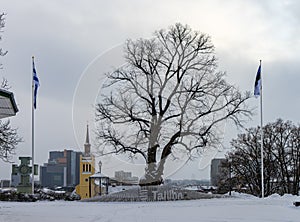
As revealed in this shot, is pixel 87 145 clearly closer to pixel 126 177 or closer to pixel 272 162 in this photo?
pixel 126 177

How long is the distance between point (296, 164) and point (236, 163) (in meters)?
5.65

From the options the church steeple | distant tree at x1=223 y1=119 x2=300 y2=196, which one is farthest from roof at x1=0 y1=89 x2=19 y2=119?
distant tree at x1=223 y1=119 x2=300 y2=196

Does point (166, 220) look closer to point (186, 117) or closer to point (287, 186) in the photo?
point (186, 117)

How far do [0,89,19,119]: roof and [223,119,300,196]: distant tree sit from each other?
107 feet

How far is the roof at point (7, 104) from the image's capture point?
14.2 metres

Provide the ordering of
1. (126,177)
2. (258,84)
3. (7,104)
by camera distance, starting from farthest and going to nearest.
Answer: (258,84) → (126,177) → (7,104)

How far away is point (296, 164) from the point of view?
4684cm

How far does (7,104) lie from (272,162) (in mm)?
35917

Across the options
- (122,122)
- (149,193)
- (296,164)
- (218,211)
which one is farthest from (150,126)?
(296,164)

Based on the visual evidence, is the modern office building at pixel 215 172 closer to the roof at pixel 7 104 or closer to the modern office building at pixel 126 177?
the modern office building at pixel 126 177

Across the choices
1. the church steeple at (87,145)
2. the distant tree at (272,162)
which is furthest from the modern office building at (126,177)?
the distant tree at (272,162)

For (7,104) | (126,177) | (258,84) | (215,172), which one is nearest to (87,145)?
(126,177)

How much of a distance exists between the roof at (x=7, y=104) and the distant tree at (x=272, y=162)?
3254 centimetres

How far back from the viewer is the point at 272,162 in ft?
154
